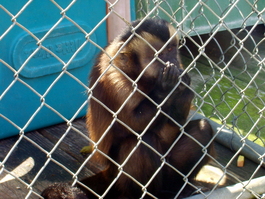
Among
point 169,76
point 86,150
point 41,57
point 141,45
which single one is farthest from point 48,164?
point 169,76

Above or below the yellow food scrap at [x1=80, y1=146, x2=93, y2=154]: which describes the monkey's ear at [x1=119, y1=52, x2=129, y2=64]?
above

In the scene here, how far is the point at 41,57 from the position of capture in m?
3.24

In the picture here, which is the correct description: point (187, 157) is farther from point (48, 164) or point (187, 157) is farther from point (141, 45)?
point (48, 164)

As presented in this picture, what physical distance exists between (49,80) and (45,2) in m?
0.70

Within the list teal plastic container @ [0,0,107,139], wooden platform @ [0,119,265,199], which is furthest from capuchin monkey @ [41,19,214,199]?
teal plastic container @ [0,0,107,139]

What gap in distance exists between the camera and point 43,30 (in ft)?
10.3

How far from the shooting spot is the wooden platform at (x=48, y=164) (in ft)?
8.50

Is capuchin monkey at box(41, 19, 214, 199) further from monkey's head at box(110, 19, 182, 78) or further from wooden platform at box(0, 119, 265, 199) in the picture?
wooden platform at box(0, 119, 265, 199)

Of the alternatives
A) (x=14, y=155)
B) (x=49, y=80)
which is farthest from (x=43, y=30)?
(x=14, y=155)

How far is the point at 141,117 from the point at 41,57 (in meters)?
1.41

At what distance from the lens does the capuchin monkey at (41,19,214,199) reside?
2244 mm

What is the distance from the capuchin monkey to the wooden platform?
27cm

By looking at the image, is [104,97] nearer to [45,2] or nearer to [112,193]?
[112,193]

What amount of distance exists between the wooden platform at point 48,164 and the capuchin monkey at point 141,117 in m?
0.27
